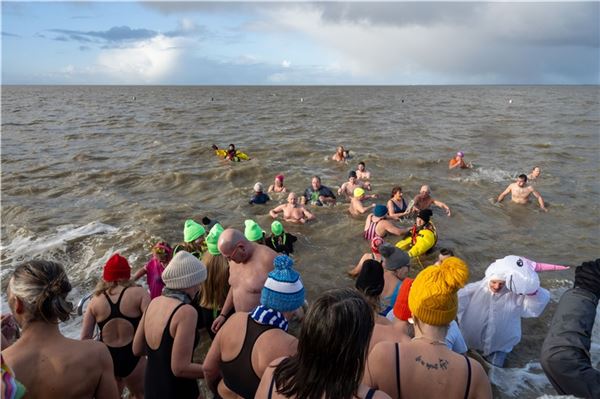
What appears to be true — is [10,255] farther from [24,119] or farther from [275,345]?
[24,119]

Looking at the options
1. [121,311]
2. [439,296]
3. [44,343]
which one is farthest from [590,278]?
[121,311]

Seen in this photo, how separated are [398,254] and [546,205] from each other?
9.22m

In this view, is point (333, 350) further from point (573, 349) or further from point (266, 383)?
point (573, 349)

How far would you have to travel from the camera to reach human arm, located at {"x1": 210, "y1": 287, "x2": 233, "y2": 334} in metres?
4.31

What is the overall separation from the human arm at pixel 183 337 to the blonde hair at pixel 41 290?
0.75 metres

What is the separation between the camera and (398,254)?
4.72m

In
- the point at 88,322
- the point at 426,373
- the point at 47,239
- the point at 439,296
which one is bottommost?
the point at 47,239

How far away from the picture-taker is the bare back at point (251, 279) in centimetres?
421

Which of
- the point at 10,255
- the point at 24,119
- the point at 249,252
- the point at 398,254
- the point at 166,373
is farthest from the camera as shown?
the point at 24,119

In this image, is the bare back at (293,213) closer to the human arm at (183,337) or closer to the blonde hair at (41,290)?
the human arm at (183,337)

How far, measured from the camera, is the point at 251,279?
4238mm

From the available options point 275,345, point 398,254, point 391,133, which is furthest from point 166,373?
point 391,133

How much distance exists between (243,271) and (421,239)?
4.39 m

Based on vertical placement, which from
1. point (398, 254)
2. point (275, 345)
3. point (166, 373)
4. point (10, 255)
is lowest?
point (10, 255)
